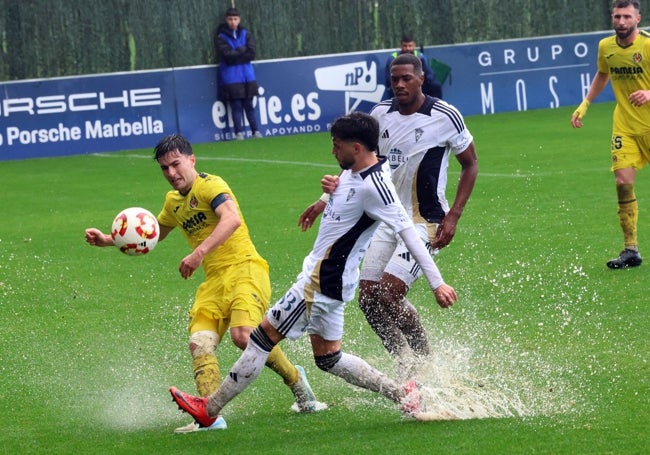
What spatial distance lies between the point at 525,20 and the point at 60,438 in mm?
24148

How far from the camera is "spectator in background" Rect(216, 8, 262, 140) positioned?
2481 centimetres

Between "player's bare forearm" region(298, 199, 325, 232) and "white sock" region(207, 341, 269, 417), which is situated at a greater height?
"player's bare forearm" region(298, 199, 325, 232)

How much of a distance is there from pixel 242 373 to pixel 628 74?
6.58m

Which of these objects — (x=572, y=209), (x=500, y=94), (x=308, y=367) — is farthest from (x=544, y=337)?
(x=500, y=94)

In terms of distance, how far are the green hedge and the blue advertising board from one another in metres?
1.21

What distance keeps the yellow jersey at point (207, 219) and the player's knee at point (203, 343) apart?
0.45 metres

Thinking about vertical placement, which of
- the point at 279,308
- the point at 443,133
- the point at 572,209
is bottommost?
the point at 572,209

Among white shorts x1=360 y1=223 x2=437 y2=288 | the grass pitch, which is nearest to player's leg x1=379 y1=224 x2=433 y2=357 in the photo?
white shorts x1=360 y1=223 x2=437 y2=288

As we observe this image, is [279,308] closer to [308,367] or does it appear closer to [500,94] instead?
[308,367]

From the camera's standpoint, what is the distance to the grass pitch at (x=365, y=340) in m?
7.03

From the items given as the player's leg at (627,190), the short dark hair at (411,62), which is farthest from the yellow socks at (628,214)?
the short dark hair at (411,62)

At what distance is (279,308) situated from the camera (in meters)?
7.07

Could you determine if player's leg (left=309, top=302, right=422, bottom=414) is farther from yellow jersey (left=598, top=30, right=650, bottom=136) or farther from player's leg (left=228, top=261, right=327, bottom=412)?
yellow jersey (left=598, top=30, right=650, bottom=136)

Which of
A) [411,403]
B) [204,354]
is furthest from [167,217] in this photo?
[411,403]
